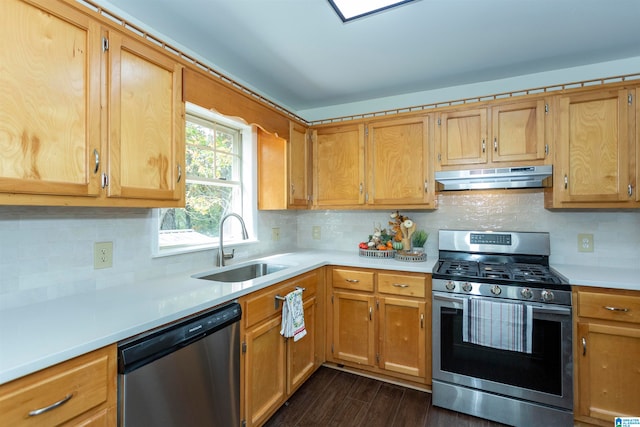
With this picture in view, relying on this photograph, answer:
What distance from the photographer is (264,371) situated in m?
1.77

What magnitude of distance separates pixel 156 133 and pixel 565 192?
2.51 meters

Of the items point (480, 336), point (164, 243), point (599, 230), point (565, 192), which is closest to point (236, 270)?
point (164, 243)

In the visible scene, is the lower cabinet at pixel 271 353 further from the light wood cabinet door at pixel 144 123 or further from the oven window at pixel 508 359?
the oven window at pixel 508 359

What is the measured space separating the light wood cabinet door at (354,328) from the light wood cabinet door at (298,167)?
88 centimetres

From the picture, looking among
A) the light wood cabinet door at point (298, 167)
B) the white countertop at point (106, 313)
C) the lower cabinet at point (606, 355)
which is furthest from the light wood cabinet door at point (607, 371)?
the light wood cabinet door at point (298, 167)

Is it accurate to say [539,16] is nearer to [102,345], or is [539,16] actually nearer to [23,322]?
[102,345]

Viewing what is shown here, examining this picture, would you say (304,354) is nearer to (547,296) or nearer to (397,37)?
(547,296)

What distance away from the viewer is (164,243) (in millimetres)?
1975

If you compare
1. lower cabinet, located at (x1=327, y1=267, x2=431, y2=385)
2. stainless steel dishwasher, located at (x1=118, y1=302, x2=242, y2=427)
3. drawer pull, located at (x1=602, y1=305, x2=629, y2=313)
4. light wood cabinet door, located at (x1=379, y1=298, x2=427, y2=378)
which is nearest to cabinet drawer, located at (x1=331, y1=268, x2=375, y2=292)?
lower cabinet, located at (x1=327, y1=267, x2=431, y2=385)

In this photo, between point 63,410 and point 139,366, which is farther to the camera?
point 139,366

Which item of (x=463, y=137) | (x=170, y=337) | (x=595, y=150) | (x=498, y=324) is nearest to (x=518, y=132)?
(x=463, y=137)

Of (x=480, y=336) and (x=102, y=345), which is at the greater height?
(x=102, y=345)

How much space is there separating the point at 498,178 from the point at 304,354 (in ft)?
6.12

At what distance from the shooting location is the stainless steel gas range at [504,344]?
179cm
